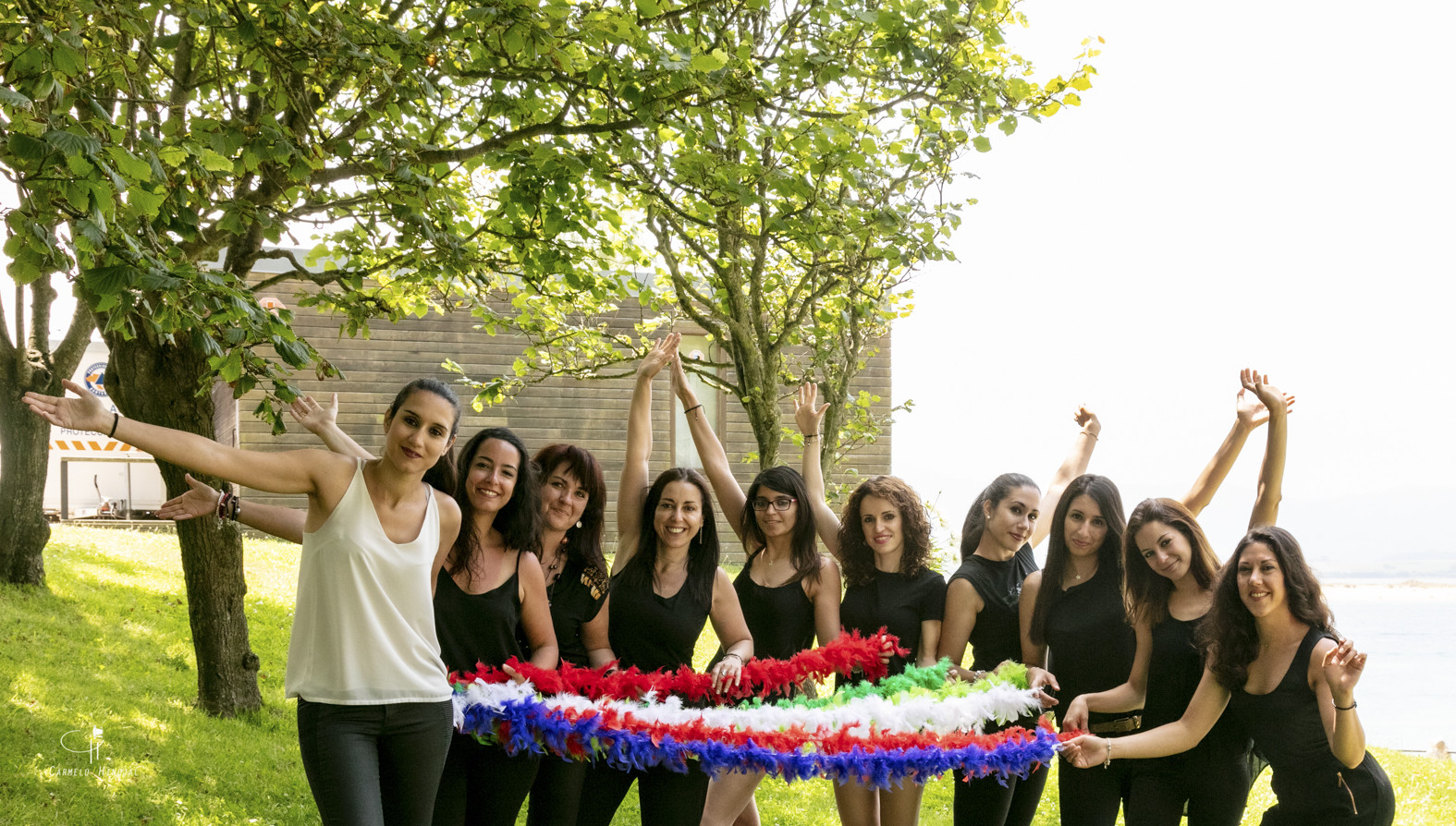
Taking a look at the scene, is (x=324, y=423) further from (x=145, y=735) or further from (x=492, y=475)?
(x=145, y=735)

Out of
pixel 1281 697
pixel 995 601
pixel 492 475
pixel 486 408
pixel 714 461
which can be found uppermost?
pixel 486 408

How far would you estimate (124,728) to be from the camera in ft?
22.5

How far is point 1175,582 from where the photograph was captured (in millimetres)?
4109

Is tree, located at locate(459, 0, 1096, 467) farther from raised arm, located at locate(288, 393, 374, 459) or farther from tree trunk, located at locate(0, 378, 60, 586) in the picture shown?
tree trunk, located at locate(0, 378, 60, 586)

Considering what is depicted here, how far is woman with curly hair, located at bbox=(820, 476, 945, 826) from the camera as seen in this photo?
4.48 metres

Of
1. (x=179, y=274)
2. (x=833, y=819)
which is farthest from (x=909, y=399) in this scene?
(x=179, y=274)

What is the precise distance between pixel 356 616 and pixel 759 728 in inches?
59.2

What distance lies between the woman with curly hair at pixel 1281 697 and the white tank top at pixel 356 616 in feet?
7.75

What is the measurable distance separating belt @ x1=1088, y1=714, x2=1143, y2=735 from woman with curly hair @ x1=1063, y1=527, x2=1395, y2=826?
183 millimetres

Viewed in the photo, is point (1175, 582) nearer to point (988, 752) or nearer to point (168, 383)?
point (988, 752)

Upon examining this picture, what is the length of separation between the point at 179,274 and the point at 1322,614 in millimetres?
4166

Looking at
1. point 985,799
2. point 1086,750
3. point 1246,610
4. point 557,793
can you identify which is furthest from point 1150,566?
point 557,793

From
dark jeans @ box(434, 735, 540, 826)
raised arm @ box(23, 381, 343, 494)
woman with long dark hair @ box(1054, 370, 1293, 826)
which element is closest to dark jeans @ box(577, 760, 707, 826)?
dark jeans @ box(434, 735, 540, 826)
